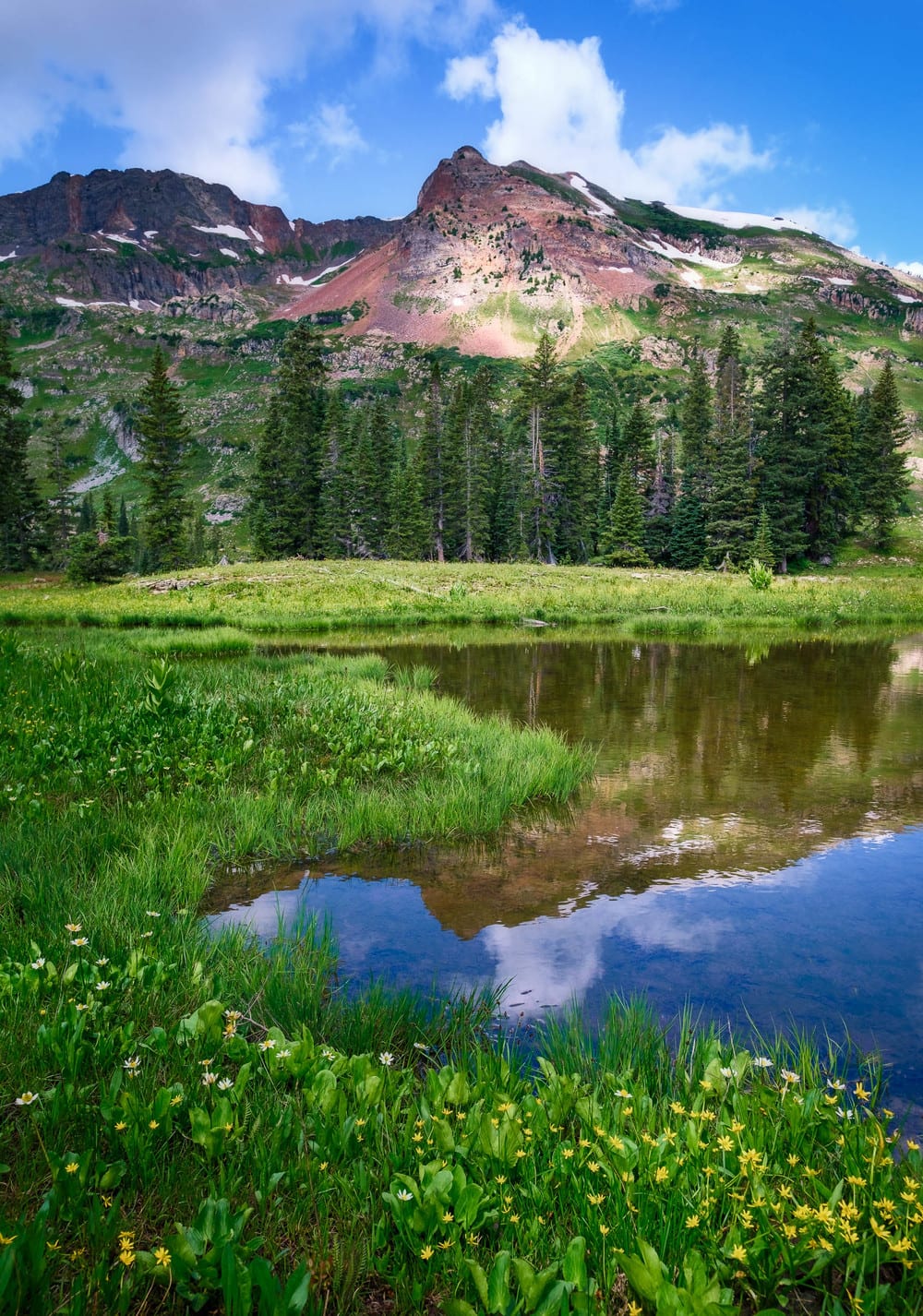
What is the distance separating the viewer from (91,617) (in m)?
26.1

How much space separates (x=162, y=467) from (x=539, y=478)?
33325 mm

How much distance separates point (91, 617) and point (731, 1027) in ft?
88.1

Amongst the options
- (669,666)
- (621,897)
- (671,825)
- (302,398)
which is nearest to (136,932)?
(621,897)

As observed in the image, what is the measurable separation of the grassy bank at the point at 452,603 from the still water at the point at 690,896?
53.0 ft

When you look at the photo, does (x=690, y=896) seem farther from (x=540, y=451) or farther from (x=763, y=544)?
(x=540, y=451)

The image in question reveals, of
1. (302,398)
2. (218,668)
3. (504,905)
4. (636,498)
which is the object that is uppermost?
(302,398)

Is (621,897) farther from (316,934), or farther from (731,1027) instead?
(316,934)

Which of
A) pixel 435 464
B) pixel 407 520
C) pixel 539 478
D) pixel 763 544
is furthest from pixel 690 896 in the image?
pixel 435 464

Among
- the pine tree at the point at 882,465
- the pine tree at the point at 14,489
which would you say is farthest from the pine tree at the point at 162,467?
the pine tree at the point at 882,465

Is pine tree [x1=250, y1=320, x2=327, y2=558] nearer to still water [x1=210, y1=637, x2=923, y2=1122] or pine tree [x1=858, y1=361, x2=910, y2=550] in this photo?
pine tree [x1=858, y1=361, x2=910, y2=550]

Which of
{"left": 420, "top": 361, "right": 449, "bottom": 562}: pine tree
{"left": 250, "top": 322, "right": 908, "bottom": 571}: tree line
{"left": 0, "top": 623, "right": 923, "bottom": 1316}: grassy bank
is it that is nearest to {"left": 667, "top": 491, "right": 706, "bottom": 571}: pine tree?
{"left": 250, "top": 322, "right": 908, "bottom": 571}: tree line

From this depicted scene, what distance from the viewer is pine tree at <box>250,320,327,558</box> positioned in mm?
64812

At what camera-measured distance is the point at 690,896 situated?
566 cm

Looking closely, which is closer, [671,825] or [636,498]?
[671,825]
